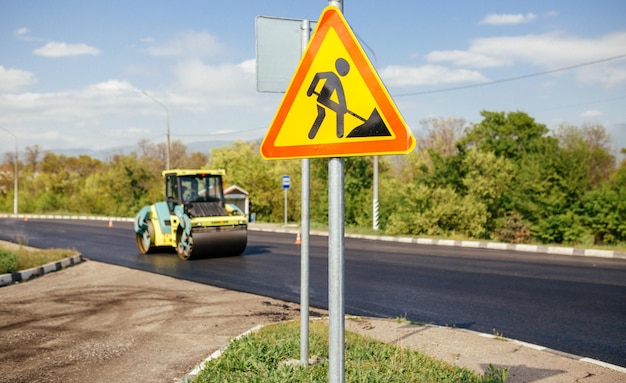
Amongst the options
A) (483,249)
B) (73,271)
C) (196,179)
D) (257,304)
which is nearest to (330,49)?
(257,304)

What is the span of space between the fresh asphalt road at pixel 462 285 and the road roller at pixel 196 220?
0.42 metres

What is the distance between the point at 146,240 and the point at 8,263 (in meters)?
5.56

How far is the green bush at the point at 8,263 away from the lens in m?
12.1

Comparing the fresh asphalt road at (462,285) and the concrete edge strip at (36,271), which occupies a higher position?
the concrete edge strip at (36,271)

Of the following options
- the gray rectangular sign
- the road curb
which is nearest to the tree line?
the road curb

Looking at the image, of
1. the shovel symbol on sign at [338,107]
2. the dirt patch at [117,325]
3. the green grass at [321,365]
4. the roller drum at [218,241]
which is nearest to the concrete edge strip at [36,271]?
the dirt patch at [117,325]

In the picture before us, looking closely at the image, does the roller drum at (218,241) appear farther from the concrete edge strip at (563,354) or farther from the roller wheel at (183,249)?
the concrete edge strip at (563,354)

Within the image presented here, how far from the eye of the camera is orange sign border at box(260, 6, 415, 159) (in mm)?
2891

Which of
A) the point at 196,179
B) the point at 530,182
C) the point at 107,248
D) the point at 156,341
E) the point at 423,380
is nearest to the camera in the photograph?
the point at 423,380

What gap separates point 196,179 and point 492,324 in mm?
10679

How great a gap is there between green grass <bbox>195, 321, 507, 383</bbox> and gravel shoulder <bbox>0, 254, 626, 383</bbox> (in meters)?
0.45

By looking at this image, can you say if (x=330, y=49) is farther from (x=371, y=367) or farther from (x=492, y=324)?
(x=492, y=324)

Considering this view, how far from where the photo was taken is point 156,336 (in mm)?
7137

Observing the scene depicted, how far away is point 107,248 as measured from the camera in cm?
1983
